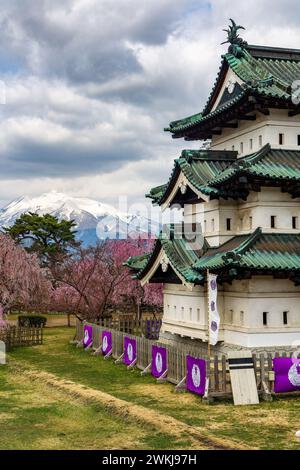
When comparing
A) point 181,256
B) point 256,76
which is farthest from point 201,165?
point 256,76

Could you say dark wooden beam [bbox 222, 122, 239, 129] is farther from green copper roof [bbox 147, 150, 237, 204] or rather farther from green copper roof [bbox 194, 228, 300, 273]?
green copper roof [bbox 194, 228, 300, 273]

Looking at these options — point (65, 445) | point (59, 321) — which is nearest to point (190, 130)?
point (65, 445)

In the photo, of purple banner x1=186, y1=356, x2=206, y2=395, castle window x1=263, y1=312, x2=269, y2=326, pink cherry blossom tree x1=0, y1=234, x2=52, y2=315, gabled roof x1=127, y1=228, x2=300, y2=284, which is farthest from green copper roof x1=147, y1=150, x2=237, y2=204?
pink cherry blossom tree x1=0, y1=234, x2=52, y2=315

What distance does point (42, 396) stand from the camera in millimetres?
19984

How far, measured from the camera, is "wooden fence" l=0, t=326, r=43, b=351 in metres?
32.2

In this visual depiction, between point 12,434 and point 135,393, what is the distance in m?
6.27

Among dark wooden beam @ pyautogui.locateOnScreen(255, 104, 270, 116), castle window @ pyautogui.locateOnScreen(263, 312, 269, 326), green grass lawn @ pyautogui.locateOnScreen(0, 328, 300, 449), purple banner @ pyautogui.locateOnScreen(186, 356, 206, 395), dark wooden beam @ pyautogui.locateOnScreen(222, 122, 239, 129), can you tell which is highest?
dark wooden beam @ pyautogui.locateOnScreen(222, 122, 239, 129)

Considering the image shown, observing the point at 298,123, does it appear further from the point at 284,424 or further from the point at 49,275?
the point at 49,275

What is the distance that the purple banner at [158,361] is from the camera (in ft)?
72.1

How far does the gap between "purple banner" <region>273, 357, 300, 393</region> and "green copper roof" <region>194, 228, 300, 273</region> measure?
11.2ft

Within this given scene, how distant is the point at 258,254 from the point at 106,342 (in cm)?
1061

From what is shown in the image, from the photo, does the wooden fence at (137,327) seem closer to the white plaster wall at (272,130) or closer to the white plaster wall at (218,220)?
the white plaster wall at (218,220)

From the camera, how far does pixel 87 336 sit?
31.8 meters

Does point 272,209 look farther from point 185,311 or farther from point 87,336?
point 87,336
